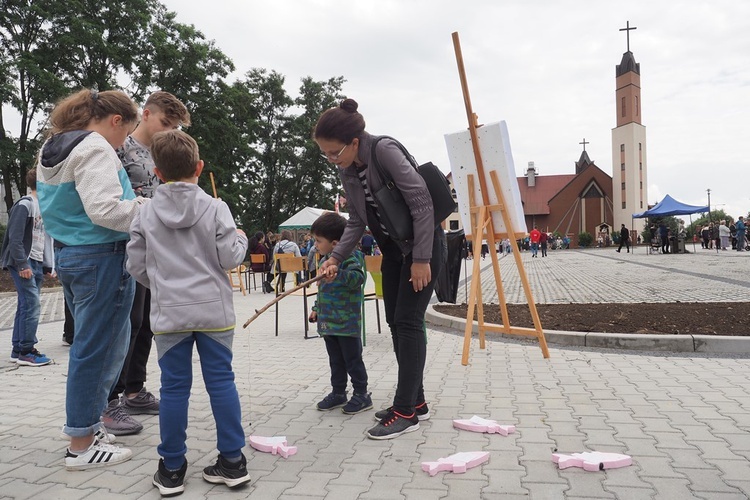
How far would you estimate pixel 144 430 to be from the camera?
3.46 metres

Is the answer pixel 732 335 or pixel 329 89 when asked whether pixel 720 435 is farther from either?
pixel 329 89

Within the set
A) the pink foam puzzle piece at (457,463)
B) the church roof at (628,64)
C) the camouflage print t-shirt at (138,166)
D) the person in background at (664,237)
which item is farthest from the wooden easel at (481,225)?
the church roof at (628,64)

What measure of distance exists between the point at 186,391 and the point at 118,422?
3.48ft

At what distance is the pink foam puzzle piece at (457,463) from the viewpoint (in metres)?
2.73

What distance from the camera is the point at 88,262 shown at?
9.23ft

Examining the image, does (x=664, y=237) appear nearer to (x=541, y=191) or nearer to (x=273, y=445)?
(x=273, y=445)

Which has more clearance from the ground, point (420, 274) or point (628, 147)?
point (628, 147)

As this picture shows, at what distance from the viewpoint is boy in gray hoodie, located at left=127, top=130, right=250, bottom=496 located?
2566 millimetres

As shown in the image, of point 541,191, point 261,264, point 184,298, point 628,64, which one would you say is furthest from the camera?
point 541,191

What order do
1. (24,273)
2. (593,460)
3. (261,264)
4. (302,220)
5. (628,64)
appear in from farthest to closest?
(628,64) < (302,220) < (261,264) < (24,273) < (593,460)

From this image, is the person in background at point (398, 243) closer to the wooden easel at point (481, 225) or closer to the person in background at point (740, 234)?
the wooden easel at point (481, 225)

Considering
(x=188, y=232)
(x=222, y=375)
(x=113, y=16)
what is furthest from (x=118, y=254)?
(x=113, y=16)

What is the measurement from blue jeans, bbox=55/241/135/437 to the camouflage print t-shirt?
727mm

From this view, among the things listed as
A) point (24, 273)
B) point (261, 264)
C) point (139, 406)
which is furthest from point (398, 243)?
point (261, 264)
